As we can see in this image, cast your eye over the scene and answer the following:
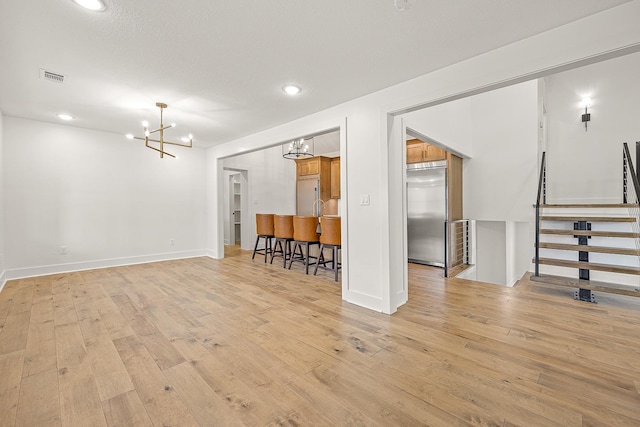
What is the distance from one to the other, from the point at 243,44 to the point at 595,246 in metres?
4.85

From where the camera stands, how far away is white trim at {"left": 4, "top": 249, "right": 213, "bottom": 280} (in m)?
4.28

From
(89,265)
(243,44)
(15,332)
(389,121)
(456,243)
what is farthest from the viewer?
(456,243)

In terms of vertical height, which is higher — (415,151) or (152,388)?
(415,151)

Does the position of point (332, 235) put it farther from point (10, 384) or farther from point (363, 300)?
point (10, 384)

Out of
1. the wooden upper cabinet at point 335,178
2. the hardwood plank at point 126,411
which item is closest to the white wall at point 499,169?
the wooden upper cabinet at point 335,178

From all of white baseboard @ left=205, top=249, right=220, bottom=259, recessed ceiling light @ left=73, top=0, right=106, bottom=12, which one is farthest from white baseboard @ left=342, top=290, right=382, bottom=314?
white baseboard @ left=205, top=249, right=220, bottom=259

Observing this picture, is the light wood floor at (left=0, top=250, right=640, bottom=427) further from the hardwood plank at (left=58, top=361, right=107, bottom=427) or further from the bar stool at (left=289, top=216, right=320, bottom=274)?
the bar stool at (left=289, top=216, right=320, bottom=274)

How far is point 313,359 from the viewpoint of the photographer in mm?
2062

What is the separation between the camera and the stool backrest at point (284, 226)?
16.7ft

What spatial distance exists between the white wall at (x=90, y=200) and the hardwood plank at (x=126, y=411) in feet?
14.2

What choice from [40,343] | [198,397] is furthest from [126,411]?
[40,343]

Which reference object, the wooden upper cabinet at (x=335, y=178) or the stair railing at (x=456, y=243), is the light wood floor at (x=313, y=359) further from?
the wooden upper cabinet at (x=335, y=178)

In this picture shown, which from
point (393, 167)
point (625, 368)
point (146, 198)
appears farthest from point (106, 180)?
point (625, 368)

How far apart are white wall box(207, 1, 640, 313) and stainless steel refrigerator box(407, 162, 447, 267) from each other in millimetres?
2301
